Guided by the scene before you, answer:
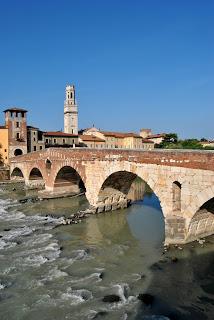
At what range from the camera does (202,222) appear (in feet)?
51.5

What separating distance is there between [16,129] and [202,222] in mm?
36261

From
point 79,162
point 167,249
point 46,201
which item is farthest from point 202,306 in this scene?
point 46,201

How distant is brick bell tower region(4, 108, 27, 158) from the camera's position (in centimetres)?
4706

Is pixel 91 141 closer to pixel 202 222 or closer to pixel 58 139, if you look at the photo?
pixel 58 139

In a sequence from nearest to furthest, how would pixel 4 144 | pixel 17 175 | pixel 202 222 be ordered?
pixel 202 222, pixel 17 175, pixel 4 144

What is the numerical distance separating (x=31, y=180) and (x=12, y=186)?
3.26 m

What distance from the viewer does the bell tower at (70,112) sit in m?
66.1

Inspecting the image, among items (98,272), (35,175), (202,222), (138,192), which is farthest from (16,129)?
(98,272)

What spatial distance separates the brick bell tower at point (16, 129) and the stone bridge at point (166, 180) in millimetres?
21848

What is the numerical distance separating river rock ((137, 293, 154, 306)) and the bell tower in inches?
2196

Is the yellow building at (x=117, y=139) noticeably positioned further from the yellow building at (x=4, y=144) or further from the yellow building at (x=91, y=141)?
the yellow building at (x=4, y=144)

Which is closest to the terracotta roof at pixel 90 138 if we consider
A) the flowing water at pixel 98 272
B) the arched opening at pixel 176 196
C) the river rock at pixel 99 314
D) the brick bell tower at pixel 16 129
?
the brick bell tower at pixel 16 129

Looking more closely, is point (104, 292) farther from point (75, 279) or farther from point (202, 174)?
point (202, 174)

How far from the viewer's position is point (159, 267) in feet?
44.7
